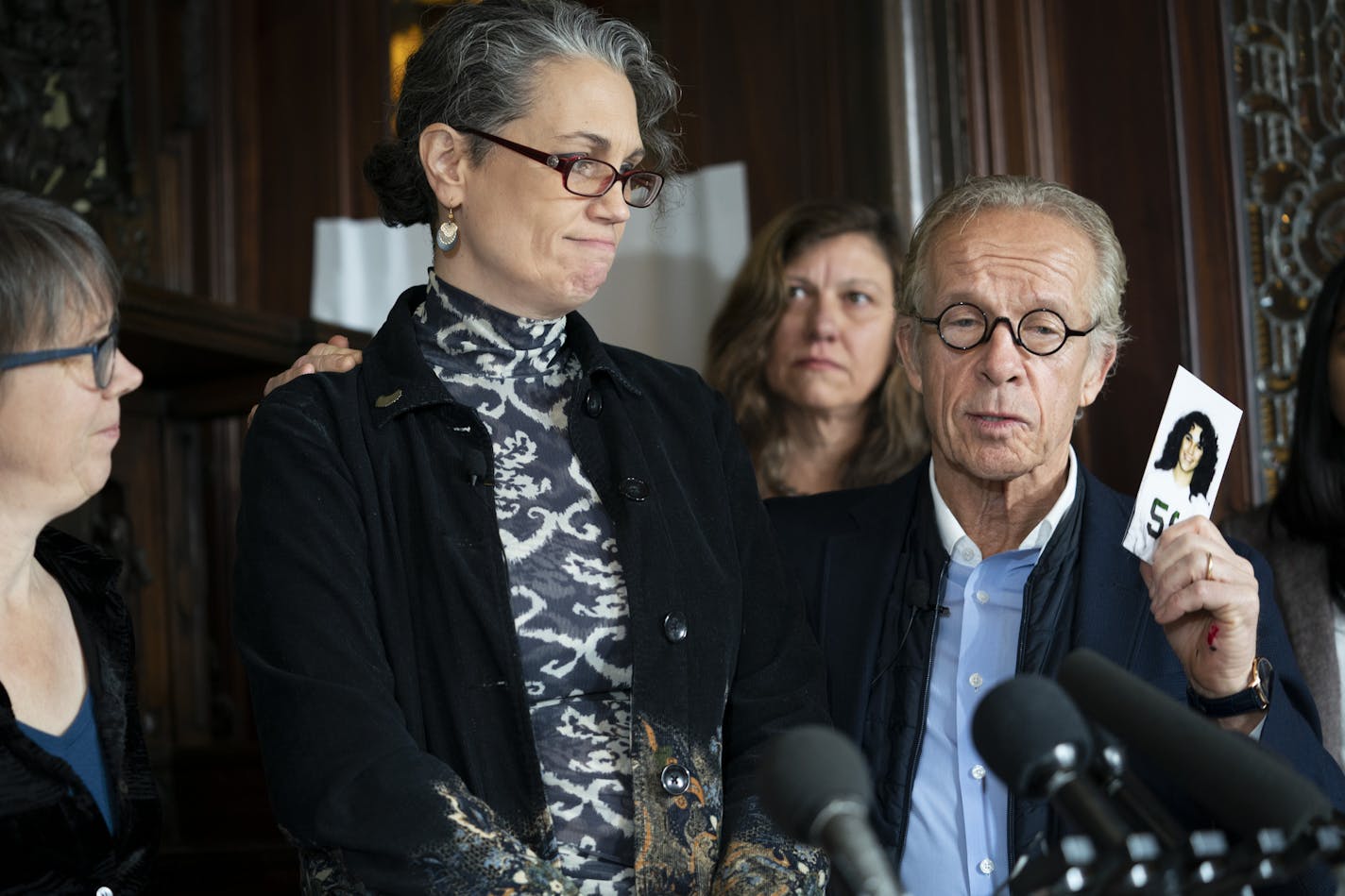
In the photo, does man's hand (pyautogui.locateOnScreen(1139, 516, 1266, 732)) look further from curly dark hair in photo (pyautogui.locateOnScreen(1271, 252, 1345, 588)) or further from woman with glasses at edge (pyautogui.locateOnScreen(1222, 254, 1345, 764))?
curly dark hair in photo (pyautogui.locateOnScreen(1271, 252, 1345, 588))

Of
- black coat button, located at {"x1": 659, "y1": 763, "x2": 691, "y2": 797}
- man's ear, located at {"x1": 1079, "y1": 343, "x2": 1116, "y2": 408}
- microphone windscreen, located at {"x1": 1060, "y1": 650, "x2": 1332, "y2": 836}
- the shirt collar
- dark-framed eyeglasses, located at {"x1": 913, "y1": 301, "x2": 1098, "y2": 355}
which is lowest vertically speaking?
black coat button, located at {"x1": 659, "y1": 763, "x2": 691, "y2": 797}

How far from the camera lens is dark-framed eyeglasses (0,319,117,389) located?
1729mm

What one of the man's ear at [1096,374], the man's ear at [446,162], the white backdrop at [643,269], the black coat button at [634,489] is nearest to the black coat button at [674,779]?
the black coat button at [634,489]

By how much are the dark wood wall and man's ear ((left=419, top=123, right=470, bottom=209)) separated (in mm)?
1199

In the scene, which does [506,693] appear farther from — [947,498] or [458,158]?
[947,498]

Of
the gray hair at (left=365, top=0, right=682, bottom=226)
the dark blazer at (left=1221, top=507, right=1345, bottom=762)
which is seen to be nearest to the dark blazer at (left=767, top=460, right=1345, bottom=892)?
the dark blazer at (left=1221, top=507, right=1345, bottom=762)

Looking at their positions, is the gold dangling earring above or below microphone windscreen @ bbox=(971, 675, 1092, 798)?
above

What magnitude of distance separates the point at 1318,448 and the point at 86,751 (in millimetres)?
2165

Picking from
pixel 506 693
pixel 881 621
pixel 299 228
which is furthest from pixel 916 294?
pixel 299 228

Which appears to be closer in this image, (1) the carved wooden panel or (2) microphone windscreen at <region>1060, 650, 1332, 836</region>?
(2) microphone windscreen at <region>1060, 650, 1332, 836</region>

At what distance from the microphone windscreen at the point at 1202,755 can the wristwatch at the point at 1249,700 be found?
83 centimetres

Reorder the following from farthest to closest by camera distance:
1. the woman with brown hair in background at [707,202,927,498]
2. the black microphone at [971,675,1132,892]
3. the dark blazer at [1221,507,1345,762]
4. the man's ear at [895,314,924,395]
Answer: the woman with brown hair in background at [707,202,927,498], the dark blazer at [1221,507,1345,762], the man's ear at [895,314,924,395], the black microphone at [971,675,1132,892]

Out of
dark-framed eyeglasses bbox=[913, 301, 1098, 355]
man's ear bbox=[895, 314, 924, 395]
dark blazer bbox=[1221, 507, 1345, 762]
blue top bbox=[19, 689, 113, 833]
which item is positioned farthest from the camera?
dark blazer bbox=[1221, 507, 1345, 762]

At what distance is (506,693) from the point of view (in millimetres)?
1769
